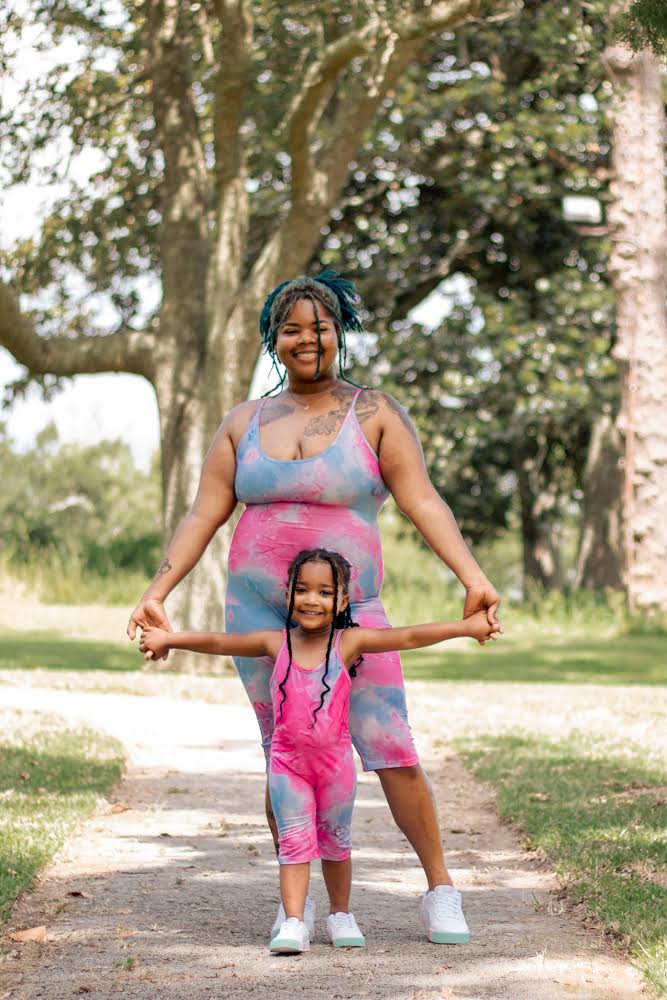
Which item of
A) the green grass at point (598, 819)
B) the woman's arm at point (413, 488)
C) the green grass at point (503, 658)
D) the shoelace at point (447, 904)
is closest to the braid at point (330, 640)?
the woman's arm at point (413, 488)

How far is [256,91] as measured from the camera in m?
16.3

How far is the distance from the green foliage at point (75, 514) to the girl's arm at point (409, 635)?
19157 millimetres

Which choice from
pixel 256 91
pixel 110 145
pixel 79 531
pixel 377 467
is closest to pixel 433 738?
pixel 377 467

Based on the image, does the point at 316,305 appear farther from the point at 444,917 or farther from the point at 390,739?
the point at 444,917

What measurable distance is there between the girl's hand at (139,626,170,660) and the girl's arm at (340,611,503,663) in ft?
1.68

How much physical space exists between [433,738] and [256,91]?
9464mm

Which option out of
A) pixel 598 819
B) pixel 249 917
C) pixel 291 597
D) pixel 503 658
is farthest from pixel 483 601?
pixel 503 658

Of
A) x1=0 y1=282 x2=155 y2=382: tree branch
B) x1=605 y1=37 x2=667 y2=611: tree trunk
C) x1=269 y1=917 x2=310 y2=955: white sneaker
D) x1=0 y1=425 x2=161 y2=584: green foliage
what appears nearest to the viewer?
x1=269 y1=917 x2=310 y2=955: white sneaker

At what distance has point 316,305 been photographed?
4395 millimetres

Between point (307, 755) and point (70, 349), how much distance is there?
997 cm

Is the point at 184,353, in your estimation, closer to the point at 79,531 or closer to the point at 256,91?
the point at 256,91

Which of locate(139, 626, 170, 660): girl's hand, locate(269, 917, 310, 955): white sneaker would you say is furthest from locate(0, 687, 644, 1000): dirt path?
locate(139, 626, 170, 660): girl's hand

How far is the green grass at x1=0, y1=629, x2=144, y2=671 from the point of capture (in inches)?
566

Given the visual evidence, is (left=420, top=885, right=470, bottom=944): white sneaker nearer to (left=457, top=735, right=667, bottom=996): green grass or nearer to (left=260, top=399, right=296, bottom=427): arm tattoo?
(left=457, top=735, right=667, bottom=996): green grass
